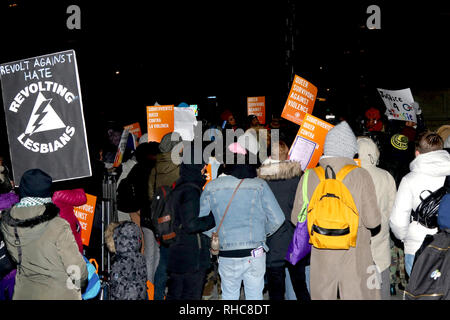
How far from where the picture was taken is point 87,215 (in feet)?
19.9

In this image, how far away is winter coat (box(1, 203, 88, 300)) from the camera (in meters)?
3.82

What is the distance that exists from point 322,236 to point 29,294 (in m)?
2.56

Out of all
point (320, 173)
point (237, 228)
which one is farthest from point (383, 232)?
→ point (237, 228)

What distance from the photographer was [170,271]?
5.07 meters

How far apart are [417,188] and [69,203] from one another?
3.69 metres

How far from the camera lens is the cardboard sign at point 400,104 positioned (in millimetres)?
8367

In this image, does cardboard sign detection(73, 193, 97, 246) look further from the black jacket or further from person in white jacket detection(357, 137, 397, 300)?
person in white jacket detection(357, 137, 397, 300)

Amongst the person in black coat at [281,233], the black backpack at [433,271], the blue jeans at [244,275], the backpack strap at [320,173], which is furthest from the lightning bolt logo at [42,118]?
the black backpack at [433,271]

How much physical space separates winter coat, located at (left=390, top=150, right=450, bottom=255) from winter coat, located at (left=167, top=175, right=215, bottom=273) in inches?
74.5

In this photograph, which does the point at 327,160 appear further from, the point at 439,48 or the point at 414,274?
the point at 439,48

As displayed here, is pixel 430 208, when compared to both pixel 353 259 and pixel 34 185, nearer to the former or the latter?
pixel 353 259

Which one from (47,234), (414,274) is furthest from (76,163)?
(414,274)

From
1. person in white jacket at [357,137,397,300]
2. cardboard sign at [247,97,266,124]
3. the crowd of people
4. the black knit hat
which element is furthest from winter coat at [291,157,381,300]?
cardboard sign at [247,97,266,124]

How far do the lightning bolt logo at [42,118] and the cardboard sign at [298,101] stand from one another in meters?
3.75
